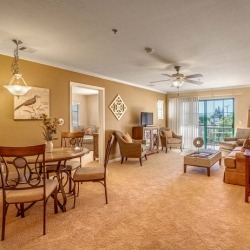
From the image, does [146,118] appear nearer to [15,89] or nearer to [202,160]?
[202,160]

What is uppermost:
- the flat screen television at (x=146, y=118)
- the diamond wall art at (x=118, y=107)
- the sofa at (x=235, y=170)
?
the diamond wall art at (x=118, y=107)

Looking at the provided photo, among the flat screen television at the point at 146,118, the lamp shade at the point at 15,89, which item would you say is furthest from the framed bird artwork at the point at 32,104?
the flat screen television at the point at 146,118

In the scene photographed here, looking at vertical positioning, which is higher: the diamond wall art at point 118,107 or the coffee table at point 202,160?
the diamond wall art at point 118,107

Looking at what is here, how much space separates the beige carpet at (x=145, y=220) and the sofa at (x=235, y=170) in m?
0.15

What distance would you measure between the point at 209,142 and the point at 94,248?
7223 millimetres

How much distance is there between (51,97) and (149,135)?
3.61 metres

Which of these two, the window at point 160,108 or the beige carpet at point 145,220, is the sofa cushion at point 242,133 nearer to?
the window at point 160,108

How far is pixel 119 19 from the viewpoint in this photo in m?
2.43

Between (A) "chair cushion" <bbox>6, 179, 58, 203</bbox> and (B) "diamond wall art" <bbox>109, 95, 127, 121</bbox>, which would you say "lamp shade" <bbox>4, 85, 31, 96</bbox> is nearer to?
(A) "chair cushion" <bbox>6, 179, 58, 203</bbox>

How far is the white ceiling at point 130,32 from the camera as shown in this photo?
2.16 m

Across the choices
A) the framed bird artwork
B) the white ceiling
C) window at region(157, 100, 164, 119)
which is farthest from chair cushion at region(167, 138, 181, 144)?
the framed bird artwork

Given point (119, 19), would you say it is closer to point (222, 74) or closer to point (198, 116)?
point (222, 74)

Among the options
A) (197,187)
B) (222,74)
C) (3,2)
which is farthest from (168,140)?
(3,2)

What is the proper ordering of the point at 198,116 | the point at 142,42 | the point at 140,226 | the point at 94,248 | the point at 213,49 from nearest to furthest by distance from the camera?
the point at 94,248 < the point at 140,226 < the point at 142,42 < the point at 213,49 < the point at 198,116
